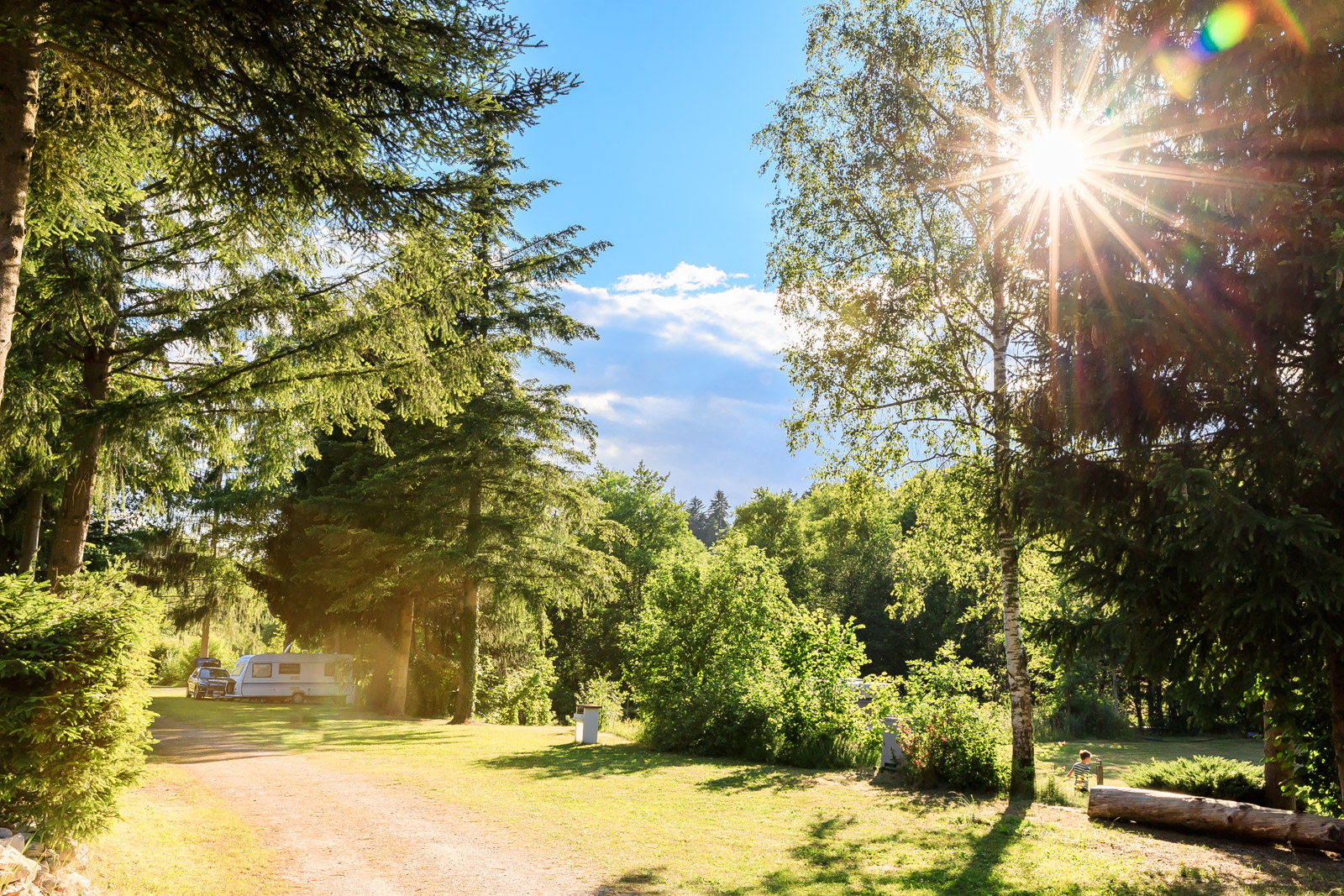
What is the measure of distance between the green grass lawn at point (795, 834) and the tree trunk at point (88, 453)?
4748mm

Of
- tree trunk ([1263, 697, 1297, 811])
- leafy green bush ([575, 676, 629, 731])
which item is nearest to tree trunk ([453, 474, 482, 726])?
leafy green bush ([575, 676, 629, 731])

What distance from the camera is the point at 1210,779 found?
11086 millimetres

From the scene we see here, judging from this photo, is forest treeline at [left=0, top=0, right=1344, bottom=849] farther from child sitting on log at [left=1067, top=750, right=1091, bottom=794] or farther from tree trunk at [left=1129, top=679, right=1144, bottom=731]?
tree trunk at [left=1129, top=679, right=1144, bottom=731]

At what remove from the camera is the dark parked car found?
2876 cm

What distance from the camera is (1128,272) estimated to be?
6848mm

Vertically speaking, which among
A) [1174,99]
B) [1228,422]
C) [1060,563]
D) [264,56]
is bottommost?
[1060,563]

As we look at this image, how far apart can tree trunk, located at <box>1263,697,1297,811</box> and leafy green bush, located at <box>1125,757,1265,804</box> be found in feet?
1.47

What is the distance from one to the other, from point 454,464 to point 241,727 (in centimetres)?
747

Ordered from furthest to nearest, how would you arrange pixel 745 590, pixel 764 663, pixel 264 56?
pixel 745 590 → pixel 764 663 → pixel 264 56

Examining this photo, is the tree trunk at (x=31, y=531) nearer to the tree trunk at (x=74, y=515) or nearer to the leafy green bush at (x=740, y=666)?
the tree trunk at (x=74, y=515)

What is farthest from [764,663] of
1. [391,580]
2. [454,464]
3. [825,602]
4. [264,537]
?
[825,602]

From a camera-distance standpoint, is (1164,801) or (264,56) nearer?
(264,56)

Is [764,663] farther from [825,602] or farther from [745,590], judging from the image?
[825,602]

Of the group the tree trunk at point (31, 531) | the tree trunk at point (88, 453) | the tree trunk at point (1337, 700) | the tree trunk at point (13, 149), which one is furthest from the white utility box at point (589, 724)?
the tree trunk at point (1337, 700)
